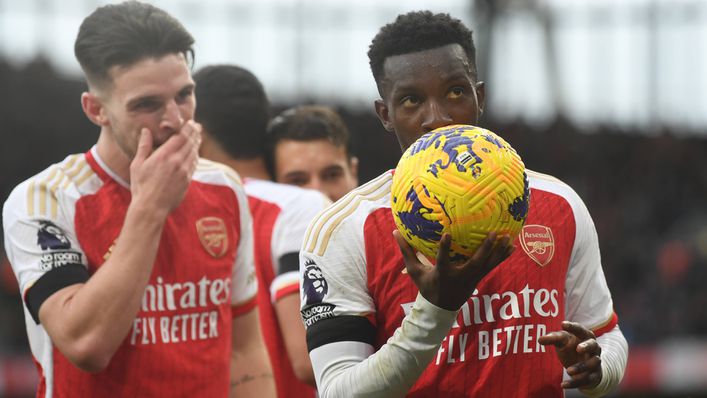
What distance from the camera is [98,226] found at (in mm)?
3957

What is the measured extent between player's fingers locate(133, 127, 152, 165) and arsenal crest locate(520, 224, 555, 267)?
1.50 meters

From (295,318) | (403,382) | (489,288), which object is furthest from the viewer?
(295,318)

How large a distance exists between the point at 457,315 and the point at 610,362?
0.53 meters

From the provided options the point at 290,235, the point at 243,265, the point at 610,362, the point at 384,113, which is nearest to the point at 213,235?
the point at 243,265

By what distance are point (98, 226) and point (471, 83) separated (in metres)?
1.58

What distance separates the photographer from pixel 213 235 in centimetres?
420

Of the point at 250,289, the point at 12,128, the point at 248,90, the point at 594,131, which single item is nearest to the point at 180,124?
the point at 250,289

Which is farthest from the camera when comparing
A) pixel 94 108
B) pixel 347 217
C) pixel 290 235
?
pixel 290 235

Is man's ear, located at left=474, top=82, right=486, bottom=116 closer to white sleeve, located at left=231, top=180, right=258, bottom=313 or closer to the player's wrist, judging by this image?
the player's wrist

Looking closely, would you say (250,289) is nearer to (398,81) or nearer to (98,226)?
(98,226)

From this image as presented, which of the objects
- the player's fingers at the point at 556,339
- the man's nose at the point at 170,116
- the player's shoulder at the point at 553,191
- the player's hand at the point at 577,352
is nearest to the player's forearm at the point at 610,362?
the player's hand at the point at 577,352

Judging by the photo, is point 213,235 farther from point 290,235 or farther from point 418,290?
point 418,290

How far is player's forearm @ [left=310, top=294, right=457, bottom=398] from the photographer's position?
2.74 m

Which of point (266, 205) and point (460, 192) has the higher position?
point (460, 192)
